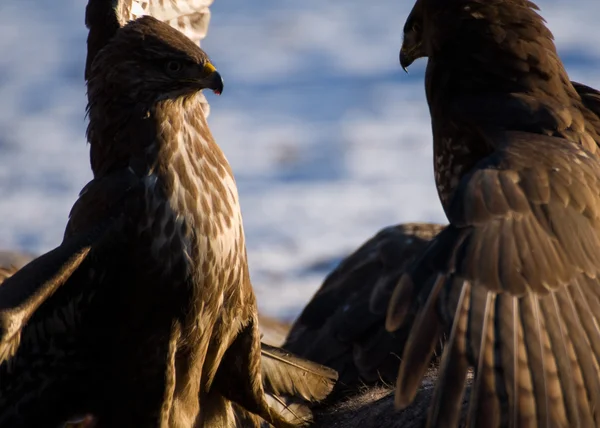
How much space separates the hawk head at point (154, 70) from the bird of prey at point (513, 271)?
47.2 inches

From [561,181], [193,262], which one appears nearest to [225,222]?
[193,262]

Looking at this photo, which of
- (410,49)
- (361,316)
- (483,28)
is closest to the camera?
(483,28)

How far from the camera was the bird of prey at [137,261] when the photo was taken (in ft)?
17.5

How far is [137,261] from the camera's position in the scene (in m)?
5.36

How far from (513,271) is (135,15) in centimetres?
266

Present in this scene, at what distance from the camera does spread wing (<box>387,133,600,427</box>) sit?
462 cm

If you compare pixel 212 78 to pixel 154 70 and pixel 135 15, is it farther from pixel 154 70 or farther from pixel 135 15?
pixel 135 15

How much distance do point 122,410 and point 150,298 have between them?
53 centimetres

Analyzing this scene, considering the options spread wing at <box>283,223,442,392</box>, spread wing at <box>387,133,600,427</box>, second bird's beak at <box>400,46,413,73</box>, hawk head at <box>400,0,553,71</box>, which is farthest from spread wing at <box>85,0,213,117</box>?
spread wing at <box>387,133,600,427</box>

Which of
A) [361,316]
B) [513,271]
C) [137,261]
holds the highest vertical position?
[513,271]

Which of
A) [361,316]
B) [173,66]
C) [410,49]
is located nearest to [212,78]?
[173,66]

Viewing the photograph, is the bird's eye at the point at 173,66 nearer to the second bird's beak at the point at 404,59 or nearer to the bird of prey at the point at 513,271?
the bird of prey at the point at 513,271

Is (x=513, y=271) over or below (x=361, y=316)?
over

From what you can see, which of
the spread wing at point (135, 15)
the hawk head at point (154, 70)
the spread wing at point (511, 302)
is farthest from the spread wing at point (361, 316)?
the hawk head at point (154, 70)
